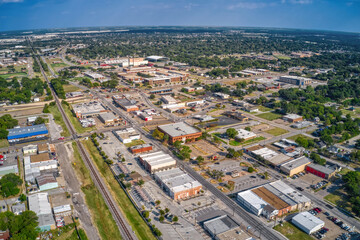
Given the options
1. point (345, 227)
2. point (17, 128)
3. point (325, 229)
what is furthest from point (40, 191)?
point (345, 227)

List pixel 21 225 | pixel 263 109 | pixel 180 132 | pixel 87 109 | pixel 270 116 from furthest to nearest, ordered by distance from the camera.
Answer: pixel 263 109 < pixel 87 109 < pixel 270 116 < pixel 180 132 < pixel 21 225

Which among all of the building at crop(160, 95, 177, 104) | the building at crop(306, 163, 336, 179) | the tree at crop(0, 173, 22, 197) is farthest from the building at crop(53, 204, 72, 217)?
the building at crop(160, 95, 177, 104)

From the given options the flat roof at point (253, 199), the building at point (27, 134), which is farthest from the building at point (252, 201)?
the building at point (27, 134)

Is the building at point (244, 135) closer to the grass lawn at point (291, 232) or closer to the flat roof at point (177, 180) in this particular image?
the flat roof at point (177, 180)

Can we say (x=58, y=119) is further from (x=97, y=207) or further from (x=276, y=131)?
(x=276, y=131)

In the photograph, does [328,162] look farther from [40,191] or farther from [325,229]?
[40,191]

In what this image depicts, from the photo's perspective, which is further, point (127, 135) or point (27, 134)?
point (127, 135)

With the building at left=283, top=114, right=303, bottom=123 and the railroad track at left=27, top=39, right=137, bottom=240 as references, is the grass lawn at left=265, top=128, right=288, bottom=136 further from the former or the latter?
the railroad track at left=27, top=39, right=137, bottom=240

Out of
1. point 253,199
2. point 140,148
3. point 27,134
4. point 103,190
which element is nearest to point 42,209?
point 103,190
